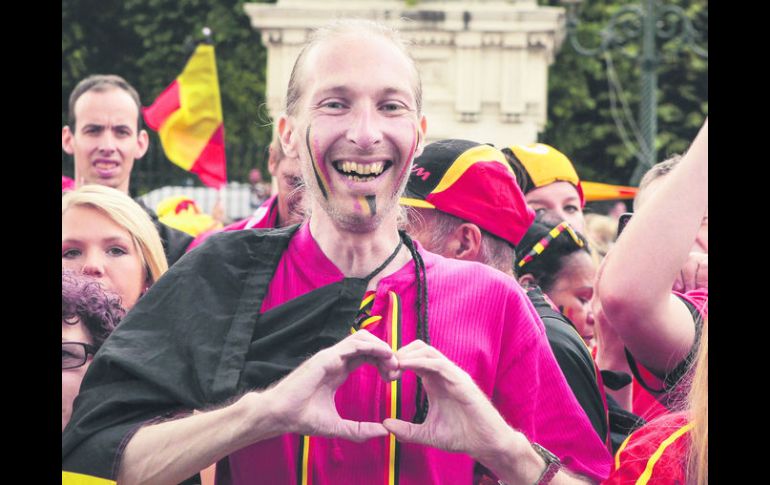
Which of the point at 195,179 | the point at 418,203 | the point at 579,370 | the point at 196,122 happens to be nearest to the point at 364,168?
the point at 579,370

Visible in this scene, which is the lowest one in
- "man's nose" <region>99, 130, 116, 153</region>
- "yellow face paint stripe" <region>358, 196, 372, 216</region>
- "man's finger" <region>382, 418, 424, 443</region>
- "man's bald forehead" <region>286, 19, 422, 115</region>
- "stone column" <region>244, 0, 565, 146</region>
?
"stone column" <region>244, 0, 565, 146</region>

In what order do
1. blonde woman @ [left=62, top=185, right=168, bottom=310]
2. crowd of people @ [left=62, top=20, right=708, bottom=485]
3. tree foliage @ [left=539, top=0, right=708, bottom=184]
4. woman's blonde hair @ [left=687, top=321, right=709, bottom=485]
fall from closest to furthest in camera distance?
crowd of people @ [left=62, top=20, right=708, bottom=485]
woman's blonde hair @ [left=687, top=321, right=709, bottom=485]
blonde woman @ [left=62, top=185, right=168, bottom=310]
tree foliage @ [left=539, top=0, right=708, bottom=184]

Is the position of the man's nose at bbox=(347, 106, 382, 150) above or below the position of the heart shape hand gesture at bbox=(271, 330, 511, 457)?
above

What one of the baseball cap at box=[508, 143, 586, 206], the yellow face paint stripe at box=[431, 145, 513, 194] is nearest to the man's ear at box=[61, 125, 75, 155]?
the baseball cap at box=[508, 143, 586, 206]

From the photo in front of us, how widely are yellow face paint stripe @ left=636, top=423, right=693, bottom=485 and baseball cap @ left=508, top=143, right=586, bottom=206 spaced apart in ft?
7.79

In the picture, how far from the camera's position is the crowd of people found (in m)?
2.43

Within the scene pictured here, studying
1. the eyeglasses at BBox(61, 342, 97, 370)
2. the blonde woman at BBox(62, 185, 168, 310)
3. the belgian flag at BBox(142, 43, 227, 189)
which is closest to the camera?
the eyeglasses at BBox(61, 342, 97, 370)

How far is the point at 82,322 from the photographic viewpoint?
3473 mm

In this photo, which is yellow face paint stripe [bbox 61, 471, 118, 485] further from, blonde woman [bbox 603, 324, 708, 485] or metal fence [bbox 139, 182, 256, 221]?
metal fence [bbox 139, 182, 256, 221]

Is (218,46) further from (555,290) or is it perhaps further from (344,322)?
(344,322)

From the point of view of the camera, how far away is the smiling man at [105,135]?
5594mm

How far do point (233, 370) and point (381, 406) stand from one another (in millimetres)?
308
